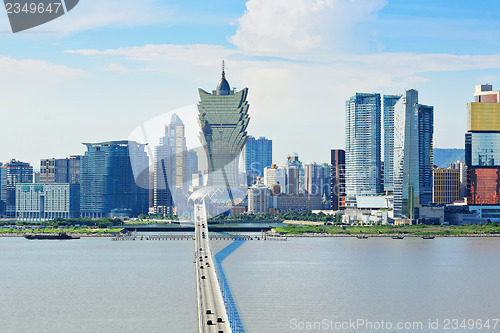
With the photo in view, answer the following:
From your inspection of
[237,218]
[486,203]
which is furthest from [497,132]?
[237,218]

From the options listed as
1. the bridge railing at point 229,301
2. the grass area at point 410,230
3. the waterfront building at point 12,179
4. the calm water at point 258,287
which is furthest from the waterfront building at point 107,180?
the bridge railing at point 229,301

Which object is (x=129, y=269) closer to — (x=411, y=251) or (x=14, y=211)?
(x=411, y=251)

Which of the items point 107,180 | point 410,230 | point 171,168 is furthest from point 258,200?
point 410,230

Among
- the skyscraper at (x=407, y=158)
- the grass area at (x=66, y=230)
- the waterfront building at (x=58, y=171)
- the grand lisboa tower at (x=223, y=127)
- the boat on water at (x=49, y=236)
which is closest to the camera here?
the boat on water at (x=49, y=236)

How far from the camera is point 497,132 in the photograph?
124m

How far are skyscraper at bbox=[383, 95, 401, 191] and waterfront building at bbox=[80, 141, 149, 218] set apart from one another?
144ft

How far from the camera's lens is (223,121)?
15225cm

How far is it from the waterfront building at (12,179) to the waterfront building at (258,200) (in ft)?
145

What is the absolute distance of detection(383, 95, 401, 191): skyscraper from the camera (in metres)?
144

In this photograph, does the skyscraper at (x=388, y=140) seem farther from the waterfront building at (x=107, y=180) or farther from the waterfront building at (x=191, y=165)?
the waterfront building at (x=107, y=180)

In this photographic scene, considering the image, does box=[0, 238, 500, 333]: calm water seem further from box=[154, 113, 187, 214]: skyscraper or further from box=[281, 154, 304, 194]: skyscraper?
box=[281, 154, 304, 194]: skyscraper

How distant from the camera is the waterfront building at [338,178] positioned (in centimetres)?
14862

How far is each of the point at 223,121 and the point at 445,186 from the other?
40805 millimetres

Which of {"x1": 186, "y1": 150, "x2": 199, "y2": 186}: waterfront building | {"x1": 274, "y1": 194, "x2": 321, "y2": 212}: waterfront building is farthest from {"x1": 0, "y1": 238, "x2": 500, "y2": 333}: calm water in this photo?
{"x1": 186, "y1": 150, "x2": 199, "y2": 186}: waterfront building
